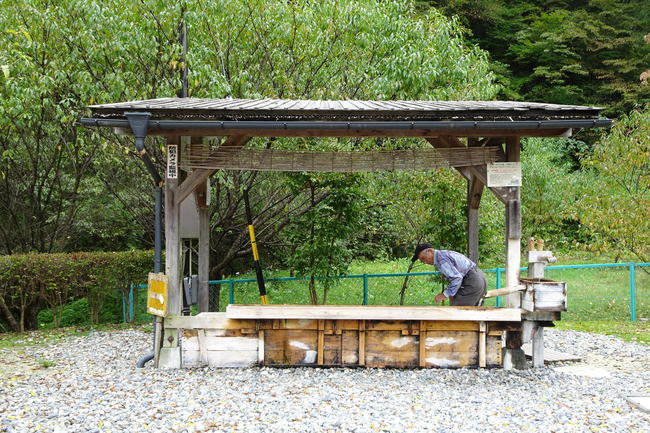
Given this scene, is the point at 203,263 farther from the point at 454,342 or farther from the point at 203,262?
the point at 454,342

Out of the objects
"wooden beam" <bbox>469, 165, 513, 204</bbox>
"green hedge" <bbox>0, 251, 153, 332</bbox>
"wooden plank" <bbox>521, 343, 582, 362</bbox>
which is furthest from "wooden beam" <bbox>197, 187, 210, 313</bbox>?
"wooden plank" <bbox>521, 343, 582, 362</bbox>

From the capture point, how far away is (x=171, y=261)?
22.0ft

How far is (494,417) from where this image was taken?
5.00 metres

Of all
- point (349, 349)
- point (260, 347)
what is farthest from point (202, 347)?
point (349, 349)

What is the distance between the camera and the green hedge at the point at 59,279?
956cm

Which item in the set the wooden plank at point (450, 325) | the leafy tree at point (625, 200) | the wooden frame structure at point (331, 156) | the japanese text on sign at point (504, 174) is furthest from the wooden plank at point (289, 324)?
the leafy tree at point (625, 200)

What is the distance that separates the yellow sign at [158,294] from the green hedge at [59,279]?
3795 millimetres

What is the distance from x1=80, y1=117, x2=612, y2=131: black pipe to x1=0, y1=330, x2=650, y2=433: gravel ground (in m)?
2.71

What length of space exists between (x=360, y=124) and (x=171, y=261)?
8.78ft

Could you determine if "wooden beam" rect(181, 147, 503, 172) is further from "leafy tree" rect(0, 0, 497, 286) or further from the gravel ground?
the gravel ground

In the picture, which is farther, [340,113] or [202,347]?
[202,347]

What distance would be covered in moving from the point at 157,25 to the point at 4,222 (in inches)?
236

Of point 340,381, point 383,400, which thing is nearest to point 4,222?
point 340,381

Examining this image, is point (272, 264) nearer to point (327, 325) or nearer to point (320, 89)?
point (320, 89)
